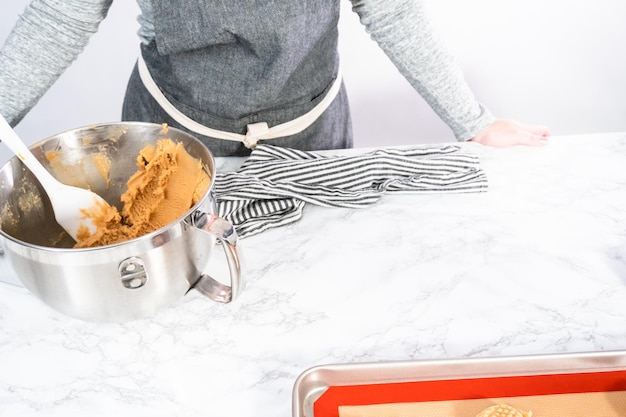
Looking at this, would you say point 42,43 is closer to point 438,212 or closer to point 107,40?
point 438,212

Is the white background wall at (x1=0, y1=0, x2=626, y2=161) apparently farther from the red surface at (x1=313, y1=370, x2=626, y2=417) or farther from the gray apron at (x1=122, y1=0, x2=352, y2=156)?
the red surface at (x1=313, y1=370, x2=626, y2=417)

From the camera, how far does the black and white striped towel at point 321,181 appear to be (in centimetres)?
84

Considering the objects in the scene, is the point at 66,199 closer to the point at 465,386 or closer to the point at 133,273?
the point at 133,273

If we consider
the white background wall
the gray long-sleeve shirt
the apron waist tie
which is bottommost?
the white background wall

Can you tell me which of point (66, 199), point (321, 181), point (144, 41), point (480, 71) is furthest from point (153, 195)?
point (480, 71)

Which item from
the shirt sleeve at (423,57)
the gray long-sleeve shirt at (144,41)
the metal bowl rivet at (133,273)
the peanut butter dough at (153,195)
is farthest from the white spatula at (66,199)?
the shirt sleeve at (423,57)

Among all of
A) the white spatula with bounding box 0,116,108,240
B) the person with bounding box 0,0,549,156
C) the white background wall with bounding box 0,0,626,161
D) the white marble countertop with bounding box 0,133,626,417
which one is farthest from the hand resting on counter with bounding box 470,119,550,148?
the white background wall with bounding box 0,0,626,161

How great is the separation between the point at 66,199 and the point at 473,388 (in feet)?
1.56

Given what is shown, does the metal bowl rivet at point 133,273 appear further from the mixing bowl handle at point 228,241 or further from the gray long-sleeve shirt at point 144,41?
the gray long-sleeve shirt at point 144,41

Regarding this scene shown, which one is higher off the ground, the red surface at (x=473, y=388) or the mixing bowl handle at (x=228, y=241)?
the mixing bowl handle at (x=228, y=241)

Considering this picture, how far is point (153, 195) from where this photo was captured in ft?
2.45

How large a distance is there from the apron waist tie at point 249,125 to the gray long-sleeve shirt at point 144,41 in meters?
0.08

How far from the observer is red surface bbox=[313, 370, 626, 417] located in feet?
1.88

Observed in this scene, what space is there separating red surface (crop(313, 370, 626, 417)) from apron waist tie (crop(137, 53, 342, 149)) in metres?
0.52
